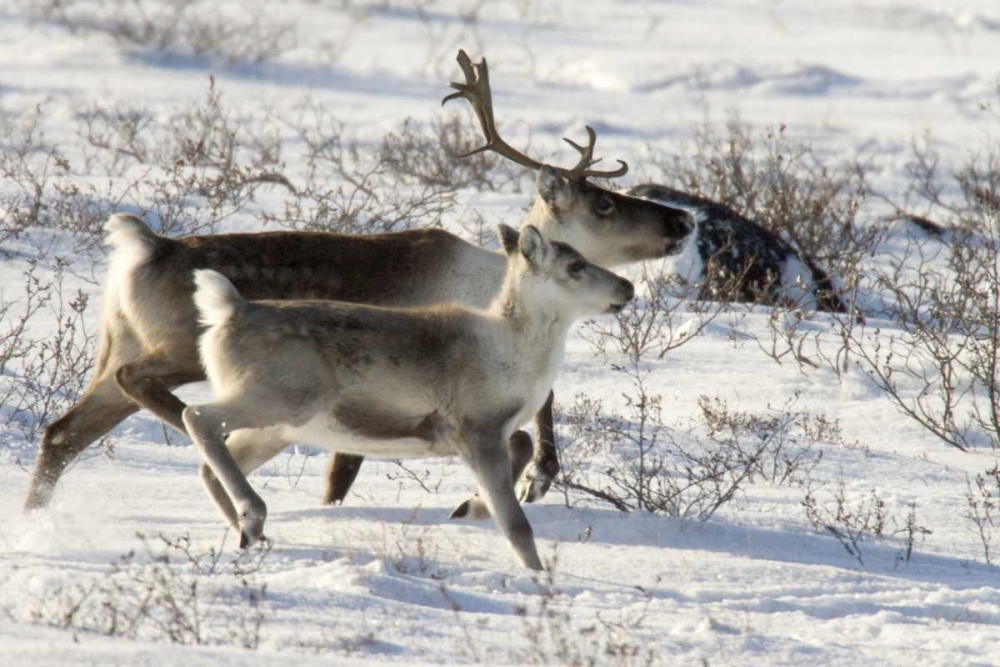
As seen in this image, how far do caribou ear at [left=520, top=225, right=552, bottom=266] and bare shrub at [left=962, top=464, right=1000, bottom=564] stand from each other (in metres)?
1.81

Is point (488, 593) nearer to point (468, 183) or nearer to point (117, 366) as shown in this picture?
point (117, 366)

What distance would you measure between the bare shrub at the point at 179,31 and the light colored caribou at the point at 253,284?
14360 millimetres

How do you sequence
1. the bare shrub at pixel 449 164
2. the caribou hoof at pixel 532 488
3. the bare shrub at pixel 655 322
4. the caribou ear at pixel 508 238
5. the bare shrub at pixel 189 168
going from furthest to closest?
the bare shrub at pixel 449 164 → the bare shrub at pixel 189 168 → the bare shrub at pixel 655 322 → the caribou hoof at pixel 532 488 → the caribou ear at pixel 508 238

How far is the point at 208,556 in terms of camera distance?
5.17 m

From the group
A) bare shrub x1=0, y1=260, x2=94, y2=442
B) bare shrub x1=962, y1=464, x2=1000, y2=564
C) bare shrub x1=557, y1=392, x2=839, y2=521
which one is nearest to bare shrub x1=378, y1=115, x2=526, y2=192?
bare shrub x1=0, y1=260, x2=94, y2=442

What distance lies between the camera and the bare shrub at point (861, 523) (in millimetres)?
5836

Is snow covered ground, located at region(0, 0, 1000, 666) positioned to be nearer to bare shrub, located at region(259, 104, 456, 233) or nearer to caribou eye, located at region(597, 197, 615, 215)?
bare shrub, located at region(259, 104, 456, 233)

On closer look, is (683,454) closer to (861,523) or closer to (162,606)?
(861,523)

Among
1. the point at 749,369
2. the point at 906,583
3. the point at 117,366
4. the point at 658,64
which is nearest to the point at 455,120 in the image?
the point at 749,369

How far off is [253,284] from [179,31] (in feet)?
56.7

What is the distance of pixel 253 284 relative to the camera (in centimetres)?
647

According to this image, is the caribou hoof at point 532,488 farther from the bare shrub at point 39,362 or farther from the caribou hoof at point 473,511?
the bare shrub at point 39,362

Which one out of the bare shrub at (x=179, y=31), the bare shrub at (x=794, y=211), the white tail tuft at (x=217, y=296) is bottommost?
the white tail tuft at (x=217, y=296)

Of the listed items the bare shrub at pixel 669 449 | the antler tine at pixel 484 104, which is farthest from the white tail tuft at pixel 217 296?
the antler tine at pixel 484 104
